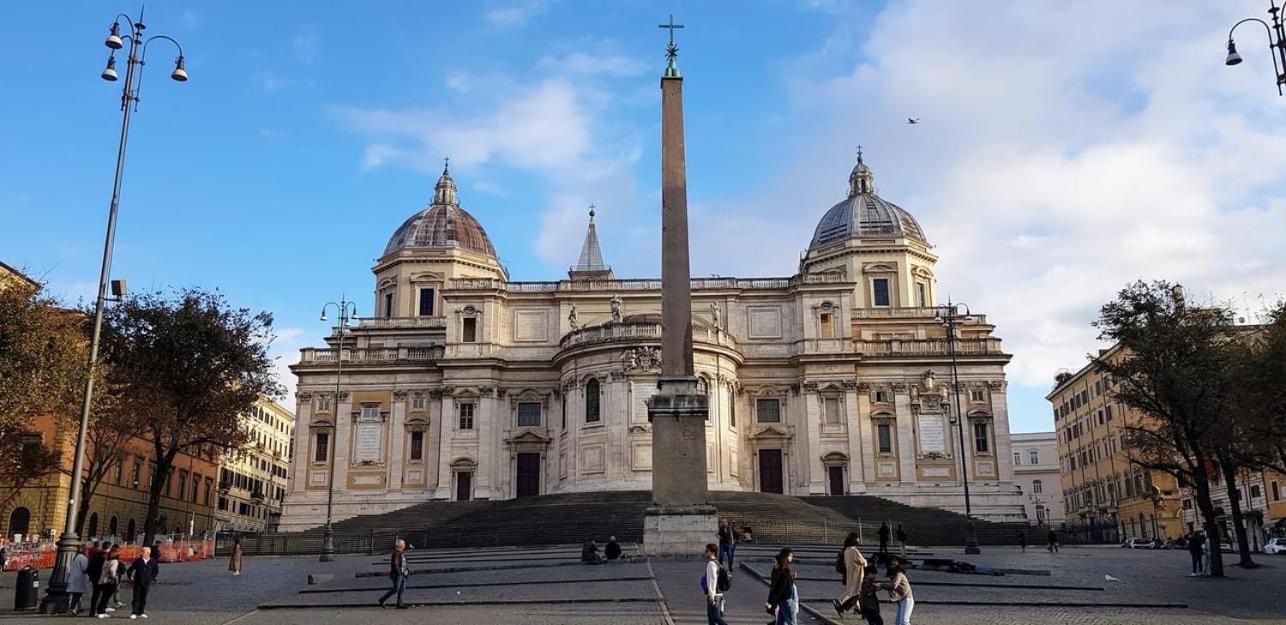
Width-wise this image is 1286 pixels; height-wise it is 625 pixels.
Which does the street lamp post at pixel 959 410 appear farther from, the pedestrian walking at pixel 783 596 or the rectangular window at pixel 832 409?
the pedestrian walking at pixel 783 596

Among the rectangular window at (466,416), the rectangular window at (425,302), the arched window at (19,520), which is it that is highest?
the rectangular window at (425,302)

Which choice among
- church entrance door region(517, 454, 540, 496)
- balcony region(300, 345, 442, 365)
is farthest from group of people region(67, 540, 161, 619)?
balcony region(300, 345, 442, 365)

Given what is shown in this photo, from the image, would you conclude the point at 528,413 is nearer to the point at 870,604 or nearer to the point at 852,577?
the point at 852,577

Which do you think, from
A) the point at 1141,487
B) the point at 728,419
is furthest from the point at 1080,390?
the point at 728,419

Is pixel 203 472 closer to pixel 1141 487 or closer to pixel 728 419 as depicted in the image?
pixel 728 419

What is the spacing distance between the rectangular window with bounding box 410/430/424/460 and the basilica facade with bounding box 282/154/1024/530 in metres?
0.08

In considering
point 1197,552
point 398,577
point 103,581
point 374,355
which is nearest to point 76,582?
point 103,581

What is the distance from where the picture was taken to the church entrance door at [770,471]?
55000 millimetres

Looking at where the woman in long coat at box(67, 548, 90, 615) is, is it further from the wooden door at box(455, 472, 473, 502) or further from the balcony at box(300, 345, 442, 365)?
the balcony at box(300, 345, 442, 365)

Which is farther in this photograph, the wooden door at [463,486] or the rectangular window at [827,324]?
the rectangular window at [827,324]

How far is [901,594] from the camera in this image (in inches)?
525

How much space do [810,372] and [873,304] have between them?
10.9 metres

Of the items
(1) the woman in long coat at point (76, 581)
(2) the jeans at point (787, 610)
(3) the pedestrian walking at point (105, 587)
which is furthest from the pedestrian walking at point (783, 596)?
(1) the woman in long coat at point (76, 581)

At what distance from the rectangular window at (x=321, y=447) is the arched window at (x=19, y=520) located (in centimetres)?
1369
